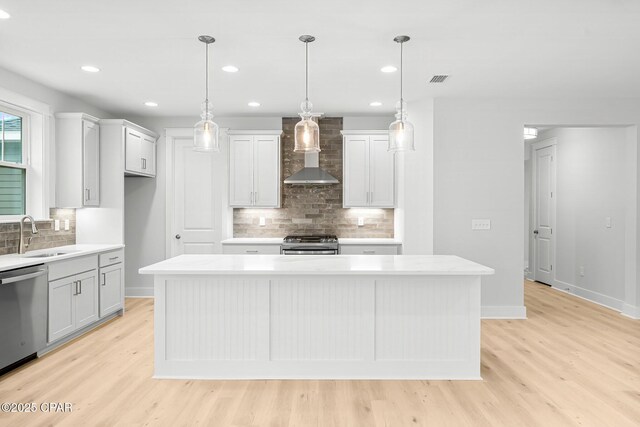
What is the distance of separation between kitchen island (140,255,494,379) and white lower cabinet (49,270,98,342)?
1.38m

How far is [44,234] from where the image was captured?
173 inches

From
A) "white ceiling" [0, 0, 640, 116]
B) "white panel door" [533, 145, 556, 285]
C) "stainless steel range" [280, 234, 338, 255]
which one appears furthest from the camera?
"white panel door" [533, 145, 556, 285]

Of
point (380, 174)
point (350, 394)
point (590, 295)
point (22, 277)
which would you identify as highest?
point (380, 174)

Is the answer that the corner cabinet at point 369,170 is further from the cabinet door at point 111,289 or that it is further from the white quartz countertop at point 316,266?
the cabinet door at point 111,289

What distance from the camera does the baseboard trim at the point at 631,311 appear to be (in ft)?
15.4

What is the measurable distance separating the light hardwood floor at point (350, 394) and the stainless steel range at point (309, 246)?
195cm

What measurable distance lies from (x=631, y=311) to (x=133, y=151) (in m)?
6.42

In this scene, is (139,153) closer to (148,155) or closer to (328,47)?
(148,155)

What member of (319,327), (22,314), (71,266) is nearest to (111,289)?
(71,266)

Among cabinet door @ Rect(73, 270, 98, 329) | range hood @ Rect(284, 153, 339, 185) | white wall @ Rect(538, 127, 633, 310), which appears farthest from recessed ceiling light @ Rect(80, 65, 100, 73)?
white wall @ Rect(538, 127, 633, 310)

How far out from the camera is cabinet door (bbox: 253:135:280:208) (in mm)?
5508

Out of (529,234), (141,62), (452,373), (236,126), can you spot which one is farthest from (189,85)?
(529,234)

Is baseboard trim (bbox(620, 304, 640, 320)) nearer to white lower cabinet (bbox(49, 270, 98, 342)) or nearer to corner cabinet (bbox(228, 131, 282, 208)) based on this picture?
corner cabinet (bbox(228, 131, 282, 208))

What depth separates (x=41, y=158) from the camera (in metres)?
4.21
